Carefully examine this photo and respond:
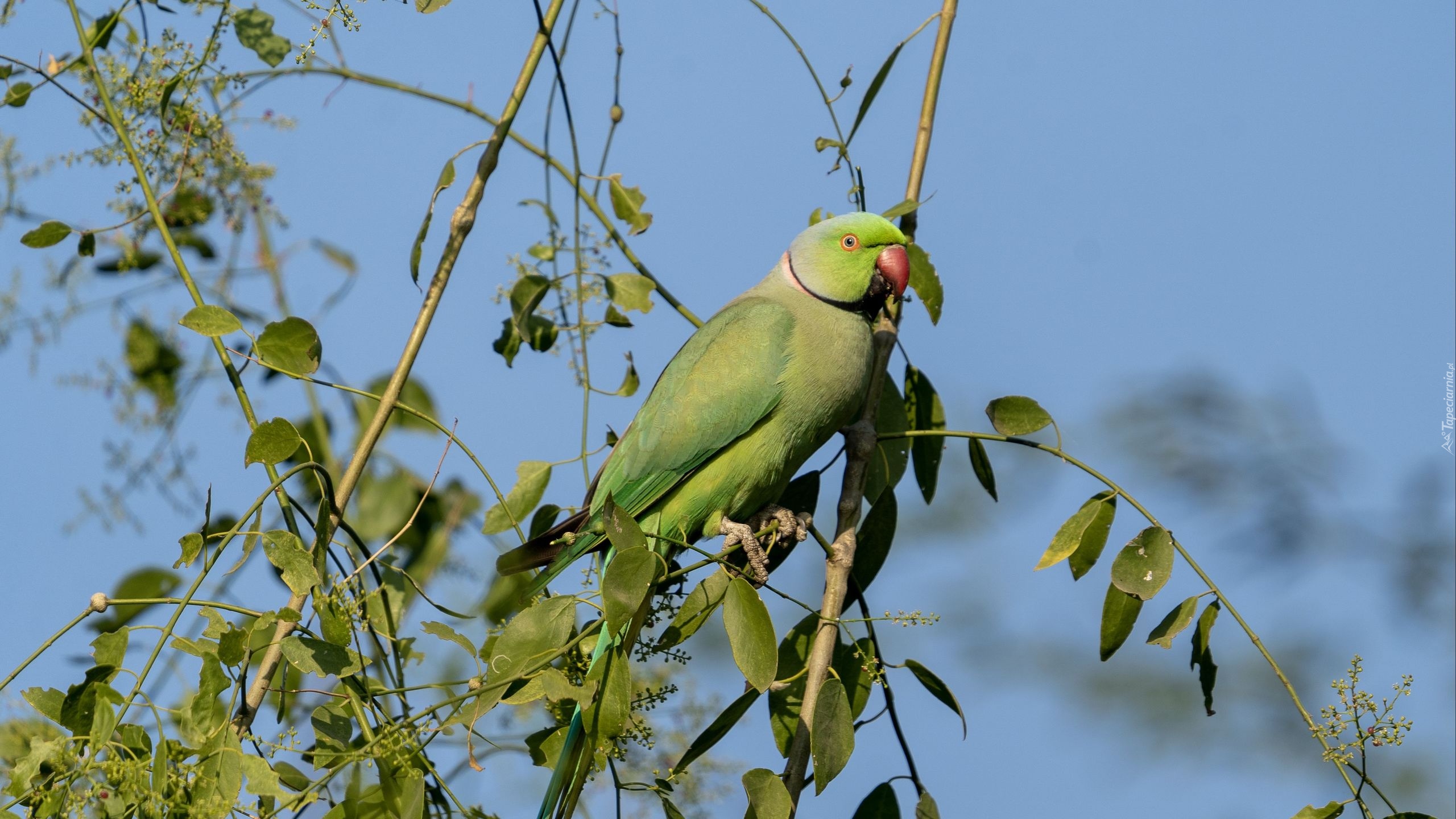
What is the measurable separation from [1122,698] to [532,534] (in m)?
4.25

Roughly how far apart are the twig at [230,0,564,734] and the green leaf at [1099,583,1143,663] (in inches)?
51.3

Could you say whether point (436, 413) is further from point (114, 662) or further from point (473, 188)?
point (114, 662)

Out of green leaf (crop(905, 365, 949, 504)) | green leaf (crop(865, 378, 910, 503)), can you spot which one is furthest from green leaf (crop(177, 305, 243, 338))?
green leaf (crop(905, 365, 949, 504))

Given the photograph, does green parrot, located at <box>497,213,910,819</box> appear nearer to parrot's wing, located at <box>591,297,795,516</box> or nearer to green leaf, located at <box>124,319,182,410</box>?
parrot's wing, located at <box>591,297,795,516</box>

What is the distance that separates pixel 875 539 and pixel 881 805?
21.8 inches

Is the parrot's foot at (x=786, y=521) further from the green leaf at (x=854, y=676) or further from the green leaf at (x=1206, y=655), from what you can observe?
the green leaf at (x=1206, y=655)

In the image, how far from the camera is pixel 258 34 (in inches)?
91.0

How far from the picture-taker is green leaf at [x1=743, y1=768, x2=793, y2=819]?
69.6 inches

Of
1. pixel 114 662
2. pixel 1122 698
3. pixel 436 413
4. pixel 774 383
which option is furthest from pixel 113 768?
pixel 1122 698

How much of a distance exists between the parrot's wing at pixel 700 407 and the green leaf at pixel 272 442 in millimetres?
936

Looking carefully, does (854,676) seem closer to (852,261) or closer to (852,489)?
(852,489)

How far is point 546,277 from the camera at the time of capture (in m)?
2.61

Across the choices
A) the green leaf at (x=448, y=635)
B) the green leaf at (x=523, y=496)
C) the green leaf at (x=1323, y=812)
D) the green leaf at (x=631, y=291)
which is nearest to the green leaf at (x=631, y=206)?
the green leaf at (x=631, y=291)

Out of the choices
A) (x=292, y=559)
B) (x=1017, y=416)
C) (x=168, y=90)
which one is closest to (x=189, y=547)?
(x=292, y=559)
